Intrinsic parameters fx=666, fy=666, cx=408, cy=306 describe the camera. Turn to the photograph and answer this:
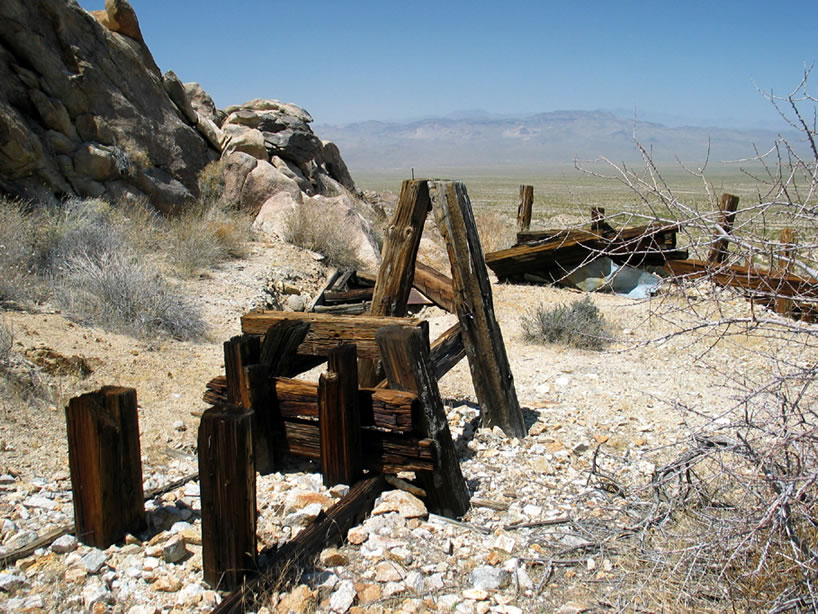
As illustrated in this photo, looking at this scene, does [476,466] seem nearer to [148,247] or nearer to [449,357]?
[449,357]

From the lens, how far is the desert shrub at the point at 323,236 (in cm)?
1155

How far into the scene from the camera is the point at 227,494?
102 inches

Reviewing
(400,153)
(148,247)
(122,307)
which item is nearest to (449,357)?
(122,307)

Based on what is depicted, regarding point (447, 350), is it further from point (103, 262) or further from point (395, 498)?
point (103, 262)

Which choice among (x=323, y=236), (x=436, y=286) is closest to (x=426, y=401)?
(x=436, y=286)

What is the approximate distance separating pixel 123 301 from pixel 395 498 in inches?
173

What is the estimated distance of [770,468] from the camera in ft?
9.88

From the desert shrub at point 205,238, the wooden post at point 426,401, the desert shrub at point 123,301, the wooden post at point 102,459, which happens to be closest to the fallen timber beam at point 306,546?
the wooden post at point 426,401

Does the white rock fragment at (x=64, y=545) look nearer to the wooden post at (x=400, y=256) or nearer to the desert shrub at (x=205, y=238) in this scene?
the wooden post at (x=400, y=256)

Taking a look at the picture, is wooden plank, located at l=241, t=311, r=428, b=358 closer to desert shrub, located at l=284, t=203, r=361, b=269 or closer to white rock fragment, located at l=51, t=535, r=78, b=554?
white rock fragment, located at l=51, t=535, r=78, b=554

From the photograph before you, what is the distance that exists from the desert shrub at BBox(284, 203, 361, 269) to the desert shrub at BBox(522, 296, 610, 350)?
4096mm

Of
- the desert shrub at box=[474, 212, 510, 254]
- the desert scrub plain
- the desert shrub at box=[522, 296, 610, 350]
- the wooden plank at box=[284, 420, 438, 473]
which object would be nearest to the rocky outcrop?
the desert scrub plain

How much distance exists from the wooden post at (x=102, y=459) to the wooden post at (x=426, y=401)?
1366mm

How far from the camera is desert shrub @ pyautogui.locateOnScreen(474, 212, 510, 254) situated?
49.1 ft
